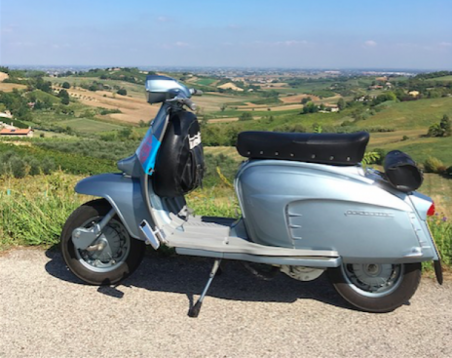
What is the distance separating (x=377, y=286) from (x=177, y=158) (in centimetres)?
162

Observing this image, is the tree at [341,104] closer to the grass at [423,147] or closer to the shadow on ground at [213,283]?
the grass at [423,147]

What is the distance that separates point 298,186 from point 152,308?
128 cm

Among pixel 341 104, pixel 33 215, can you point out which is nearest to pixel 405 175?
pixel 33 215

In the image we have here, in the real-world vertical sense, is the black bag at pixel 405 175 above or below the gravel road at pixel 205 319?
above

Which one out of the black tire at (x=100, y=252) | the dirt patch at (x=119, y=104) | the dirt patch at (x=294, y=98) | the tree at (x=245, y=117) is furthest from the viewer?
the dirt patch at (x=294, y=98)

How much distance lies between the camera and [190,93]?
3.57m

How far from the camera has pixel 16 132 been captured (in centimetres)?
4216

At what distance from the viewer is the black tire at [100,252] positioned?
3.80m

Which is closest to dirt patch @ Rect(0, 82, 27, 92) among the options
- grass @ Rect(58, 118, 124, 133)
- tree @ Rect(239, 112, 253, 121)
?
grass @ Rect(58, 118, 124, 133)

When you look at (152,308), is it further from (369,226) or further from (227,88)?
(227,88)

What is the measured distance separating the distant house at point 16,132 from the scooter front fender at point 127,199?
37.2m

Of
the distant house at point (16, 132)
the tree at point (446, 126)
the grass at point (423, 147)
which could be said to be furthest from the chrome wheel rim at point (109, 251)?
the tree at point (446, 126)

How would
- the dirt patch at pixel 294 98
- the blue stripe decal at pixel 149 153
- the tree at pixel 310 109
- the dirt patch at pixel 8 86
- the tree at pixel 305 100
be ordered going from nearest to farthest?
the blue stripe decal at pixel 149 153, the dirt patch at pixel 8 86, the tree at pixel 310 109, the tree at pixel 305 100, the dirt patch at pixel 294 98

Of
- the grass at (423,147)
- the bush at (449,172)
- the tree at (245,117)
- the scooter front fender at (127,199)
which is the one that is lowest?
the tree at (245,117)
